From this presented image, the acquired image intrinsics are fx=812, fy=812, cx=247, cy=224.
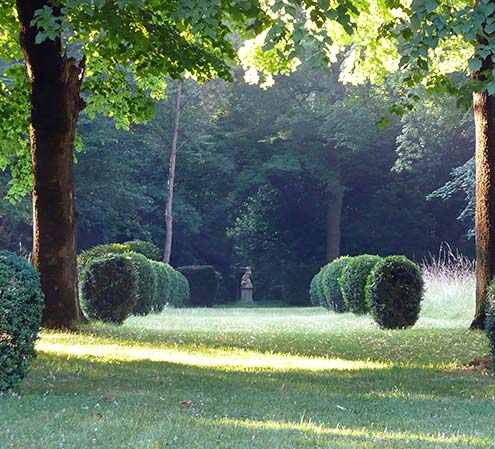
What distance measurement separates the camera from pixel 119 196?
43.3 m

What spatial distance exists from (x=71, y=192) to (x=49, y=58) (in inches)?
93.1

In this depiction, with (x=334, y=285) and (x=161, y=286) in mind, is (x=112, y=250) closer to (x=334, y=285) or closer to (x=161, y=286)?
(x=161, y=286)

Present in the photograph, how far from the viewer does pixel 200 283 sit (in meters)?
40.4

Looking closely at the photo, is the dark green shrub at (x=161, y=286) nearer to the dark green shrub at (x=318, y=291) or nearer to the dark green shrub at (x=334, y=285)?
the dark green shrub at (x=334, y=285)

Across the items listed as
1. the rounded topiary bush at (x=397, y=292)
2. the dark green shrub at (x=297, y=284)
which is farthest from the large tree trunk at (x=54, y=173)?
the dark green shrub at (x=297, y=284)

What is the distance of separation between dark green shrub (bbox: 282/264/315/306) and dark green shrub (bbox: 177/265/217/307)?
730 cm

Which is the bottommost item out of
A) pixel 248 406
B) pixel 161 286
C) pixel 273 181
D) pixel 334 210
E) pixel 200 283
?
pixel 248 406

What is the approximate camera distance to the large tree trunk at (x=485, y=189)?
1495 centimetres

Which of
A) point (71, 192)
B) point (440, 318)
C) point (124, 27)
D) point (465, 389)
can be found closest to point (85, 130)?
point (440, 318)

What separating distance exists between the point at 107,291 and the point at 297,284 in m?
29.4

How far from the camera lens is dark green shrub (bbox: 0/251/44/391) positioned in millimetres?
7445

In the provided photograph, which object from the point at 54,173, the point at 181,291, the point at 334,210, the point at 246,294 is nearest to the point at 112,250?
the point at 181,291

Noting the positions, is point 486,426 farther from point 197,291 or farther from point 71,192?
point 197,291

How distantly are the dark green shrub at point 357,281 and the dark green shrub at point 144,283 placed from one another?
5.85m
